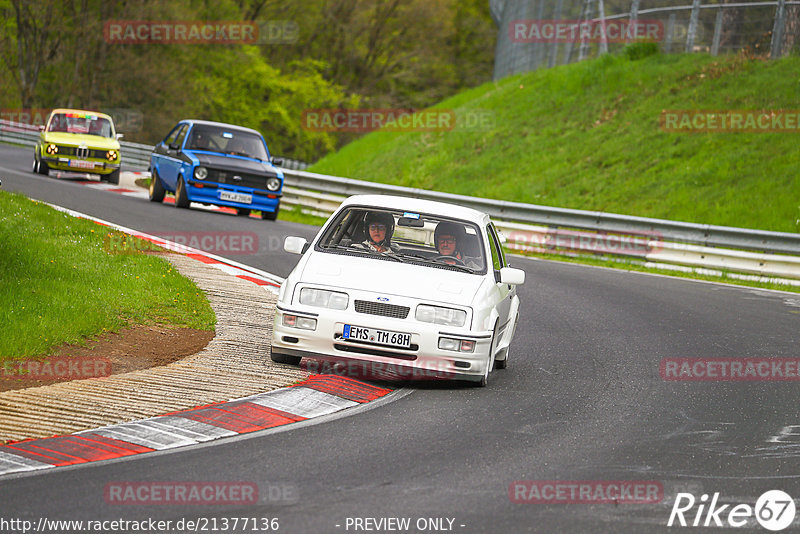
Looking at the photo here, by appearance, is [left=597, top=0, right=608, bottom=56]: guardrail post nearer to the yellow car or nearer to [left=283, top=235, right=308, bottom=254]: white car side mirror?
the yellow car

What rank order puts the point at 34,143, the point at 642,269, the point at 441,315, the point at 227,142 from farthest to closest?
the point at 34,143
the point at 227,142
the point at 642,269
the point at 441,315

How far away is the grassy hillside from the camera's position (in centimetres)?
2314

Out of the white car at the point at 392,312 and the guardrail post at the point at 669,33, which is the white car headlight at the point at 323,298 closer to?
the white car at the point at 392,312

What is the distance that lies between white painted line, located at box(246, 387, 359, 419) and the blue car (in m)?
13.5

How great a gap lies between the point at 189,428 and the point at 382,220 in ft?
11.5

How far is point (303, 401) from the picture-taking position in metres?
7.49

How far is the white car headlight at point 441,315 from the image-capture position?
27.1ft

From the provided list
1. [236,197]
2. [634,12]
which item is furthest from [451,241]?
[634,12]

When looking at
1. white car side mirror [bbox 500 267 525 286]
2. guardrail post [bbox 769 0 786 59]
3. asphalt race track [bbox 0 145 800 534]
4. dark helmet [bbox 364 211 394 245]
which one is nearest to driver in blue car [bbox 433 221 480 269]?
white car side mirror [bbox 500 267 525 286]

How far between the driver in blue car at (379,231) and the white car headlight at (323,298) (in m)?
1.12

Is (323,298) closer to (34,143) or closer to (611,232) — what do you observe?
(611,232)

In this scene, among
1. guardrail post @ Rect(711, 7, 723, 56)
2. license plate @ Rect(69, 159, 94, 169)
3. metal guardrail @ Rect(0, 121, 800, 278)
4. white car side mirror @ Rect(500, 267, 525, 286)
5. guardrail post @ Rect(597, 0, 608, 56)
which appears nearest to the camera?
white car side mirror @ Rect(500, 267, 525, 286)

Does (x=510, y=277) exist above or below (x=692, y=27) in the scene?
below

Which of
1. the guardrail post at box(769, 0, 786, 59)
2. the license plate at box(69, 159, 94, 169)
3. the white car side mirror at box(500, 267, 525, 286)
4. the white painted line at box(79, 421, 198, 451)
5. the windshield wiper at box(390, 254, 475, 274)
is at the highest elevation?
the guardrail post at box(769, 0, 786, 59)
